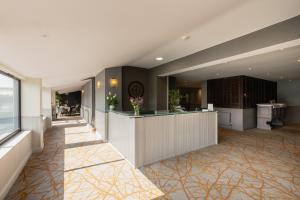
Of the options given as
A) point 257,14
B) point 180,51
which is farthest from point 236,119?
point 257,14

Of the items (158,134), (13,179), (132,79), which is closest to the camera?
(13,179)

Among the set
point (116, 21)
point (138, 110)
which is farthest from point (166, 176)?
point (116, 21)

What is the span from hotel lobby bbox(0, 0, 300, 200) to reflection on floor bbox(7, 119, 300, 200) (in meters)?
0.02

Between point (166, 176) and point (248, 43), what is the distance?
2.81 metres

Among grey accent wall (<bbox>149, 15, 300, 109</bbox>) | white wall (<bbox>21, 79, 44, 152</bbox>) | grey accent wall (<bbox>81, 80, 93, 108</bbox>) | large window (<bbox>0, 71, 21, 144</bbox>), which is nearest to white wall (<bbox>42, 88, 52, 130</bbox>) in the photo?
grey accent wall (<bbox>81, 80, 93, 108</bbox>)

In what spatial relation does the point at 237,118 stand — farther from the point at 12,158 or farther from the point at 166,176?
the point at 12,158

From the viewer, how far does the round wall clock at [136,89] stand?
5355 mm

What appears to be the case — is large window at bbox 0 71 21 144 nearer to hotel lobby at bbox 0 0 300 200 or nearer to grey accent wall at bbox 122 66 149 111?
hotel lobby at bbox 0 0 300 200

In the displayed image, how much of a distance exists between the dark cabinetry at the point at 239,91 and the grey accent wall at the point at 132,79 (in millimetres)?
4173

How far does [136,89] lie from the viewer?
18.0 ft

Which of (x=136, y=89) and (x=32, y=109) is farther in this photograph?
(x=136, y=89)

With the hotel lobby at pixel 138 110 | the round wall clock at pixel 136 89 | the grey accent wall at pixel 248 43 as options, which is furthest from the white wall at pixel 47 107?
the grey accent wall at pixel 248 43

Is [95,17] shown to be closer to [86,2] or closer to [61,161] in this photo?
[86,2]

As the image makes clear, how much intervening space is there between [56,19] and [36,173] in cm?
290
